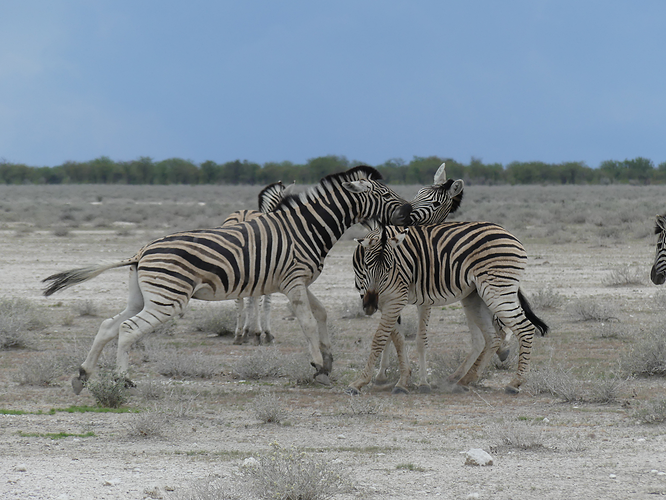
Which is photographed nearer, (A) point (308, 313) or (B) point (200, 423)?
(B) point (200, 423)

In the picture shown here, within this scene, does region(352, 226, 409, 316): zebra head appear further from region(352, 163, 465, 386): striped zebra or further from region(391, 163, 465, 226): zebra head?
region(391, 163, 465, 226): zebra head

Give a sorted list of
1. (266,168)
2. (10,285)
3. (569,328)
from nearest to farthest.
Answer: (569,328), (10,285), (266,168)

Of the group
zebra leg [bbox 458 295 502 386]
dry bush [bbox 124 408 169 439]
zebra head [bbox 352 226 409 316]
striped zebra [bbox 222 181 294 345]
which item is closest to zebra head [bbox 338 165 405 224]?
zebra head [bbox 352 226 409 316]

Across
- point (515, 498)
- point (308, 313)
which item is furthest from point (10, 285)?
point (515, 498)

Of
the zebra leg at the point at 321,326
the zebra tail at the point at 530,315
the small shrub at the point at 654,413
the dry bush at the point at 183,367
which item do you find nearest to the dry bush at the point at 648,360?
the zebra tail at the point at 530,315

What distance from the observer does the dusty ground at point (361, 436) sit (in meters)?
5.09

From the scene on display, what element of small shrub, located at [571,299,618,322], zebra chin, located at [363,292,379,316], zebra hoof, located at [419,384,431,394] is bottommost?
zebra hoof, located at [419,384,431,394]

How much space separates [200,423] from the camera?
6.79 meters

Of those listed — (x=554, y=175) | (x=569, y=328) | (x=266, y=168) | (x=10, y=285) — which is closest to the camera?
(x=569, y=328)

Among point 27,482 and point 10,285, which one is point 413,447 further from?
point 10,285

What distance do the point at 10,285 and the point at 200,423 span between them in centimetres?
1055

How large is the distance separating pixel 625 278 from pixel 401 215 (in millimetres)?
8720

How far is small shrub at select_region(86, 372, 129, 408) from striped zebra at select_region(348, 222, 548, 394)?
2286mm

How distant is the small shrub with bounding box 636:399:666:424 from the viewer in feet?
21.6
